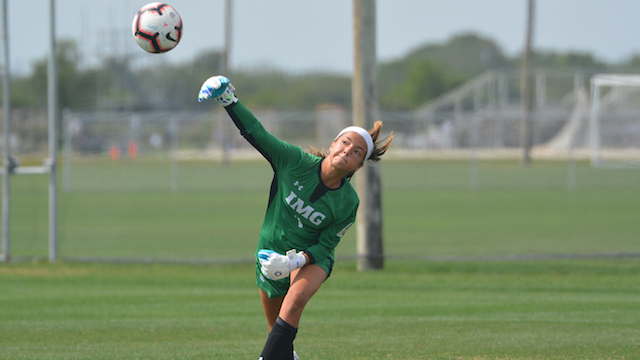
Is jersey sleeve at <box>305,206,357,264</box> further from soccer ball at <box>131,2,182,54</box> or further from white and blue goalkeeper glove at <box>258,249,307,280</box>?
soccer ball at <box>131,2,182,54</box>

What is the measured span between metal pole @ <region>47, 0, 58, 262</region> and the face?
26.0 feet

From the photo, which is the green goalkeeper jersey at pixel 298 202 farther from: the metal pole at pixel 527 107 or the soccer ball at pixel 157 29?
the metal pole at pixel 527 107

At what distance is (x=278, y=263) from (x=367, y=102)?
682 centimetres

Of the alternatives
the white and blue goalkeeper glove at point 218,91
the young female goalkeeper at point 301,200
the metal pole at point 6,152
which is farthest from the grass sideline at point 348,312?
the white and blue goalkeeper glove at point 218,91

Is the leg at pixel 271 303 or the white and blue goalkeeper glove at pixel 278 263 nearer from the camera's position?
the white and blue goalkeeper glove at pixel 278 263

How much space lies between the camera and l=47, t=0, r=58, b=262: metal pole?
37.9 feet

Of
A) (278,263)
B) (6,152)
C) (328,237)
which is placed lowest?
(278,263)

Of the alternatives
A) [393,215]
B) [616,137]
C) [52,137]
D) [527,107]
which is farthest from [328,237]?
[616,137]

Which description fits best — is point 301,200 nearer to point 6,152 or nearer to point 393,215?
point 6,152

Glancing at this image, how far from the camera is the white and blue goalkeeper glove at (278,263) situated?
4793mm

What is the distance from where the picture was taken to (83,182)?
28.5 metres

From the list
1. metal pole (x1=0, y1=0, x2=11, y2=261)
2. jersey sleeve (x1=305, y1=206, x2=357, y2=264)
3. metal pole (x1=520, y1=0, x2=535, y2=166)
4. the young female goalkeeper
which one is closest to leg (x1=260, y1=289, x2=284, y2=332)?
the young female goalkeeper

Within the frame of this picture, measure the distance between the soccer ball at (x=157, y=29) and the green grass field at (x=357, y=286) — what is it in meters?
2.63

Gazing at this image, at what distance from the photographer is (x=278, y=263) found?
4.79m
